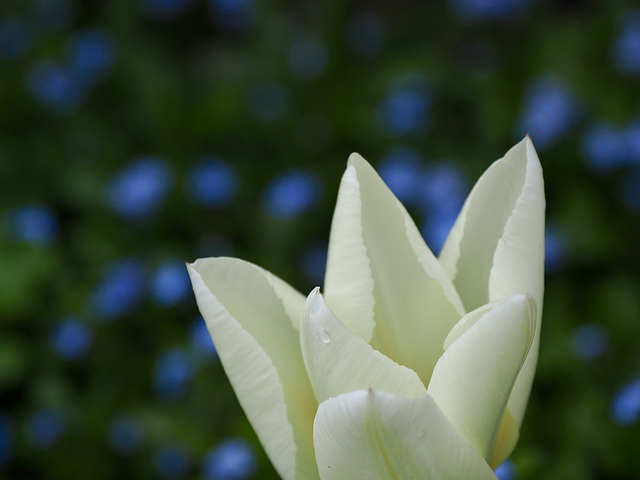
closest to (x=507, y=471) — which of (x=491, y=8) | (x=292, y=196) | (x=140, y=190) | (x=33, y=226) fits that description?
(x=292, y=196)

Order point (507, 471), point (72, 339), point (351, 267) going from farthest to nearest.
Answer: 1. point (72, 339)
2. point (507, 471)
3. point (351, 267)

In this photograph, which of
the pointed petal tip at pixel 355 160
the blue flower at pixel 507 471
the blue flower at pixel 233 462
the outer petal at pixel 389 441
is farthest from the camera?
the blue flower at pixel 233 462

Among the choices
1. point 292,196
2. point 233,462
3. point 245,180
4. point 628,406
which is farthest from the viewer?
point 245,180

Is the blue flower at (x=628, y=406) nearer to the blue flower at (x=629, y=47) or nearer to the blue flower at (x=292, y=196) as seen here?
the blue flower at (x=292, y=196)

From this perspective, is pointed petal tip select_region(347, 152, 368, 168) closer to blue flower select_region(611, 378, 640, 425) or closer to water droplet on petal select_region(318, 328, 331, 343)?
water droplet on petal select_region(318, 328, 331, 343)

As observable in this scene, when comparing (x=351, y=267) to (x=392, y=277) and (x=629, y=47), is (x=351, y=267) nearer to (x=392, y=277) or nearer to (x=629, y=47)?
(x=392, y=277)

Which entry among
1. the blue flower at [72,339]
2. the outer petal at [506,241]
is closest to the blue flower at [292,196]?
the blue flower at [72,339]

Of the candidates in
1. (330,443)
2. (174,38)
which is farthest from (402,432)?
(174,38)
